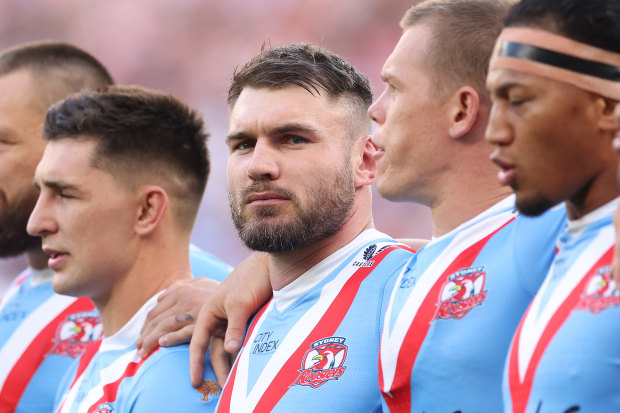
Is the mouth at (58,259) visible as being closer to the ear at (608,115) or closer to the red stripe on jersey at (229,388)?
the red stripe on jersey at (229,388)

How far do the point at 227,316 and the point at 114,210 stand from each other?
2.35 ft

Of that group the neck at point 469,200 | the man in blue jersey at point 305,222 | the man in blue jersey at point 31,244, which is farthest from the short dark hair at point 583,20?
the man in blue jersey at point 31,244

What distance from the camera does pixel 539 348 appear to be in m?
1.73

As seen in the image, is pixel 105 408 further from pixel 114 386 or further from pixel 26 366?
pixel 26 366

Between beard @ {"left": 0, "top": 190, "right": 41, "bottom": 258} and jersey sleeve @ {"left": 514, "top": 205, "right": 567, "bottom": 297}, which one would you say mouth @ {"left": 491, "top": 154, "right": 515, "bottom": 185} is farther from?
beard @ {"left": 0, "top": 190, "right": 41, "bottom": 258}

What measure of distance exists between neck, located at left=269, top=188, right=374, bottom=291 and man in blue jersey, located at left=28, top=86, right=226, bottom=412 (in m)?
0.66

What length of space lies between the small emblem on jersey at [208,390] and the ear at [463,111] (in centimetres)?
118

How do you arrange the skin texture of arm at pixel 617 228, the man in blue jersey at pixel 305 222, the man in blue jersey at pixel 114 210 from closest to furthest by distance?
the skin texture of arm at pixel 617 228 < the man in blue jersey at pixel 305 222 < the man in blue jersey at pixel 114 210

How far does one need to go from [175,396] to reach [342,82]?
1.12 m

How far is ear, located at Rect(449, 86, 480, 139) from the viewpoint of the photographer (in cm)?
224

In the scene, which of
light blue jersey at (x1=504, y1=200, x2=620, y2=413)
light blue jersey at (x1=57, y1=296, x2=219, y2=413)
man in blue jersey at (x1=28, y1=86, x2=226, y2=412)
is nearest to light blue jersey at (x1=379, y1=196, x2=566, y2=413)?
light blue jersey at (x1=504, y1=200, x2=620, y2=413)

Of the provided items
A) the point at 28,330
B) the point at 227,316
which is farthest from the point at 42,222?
the point at 227,316

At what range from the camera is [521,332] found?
1827mm

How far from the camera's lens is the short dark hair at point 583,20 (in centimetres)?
170
